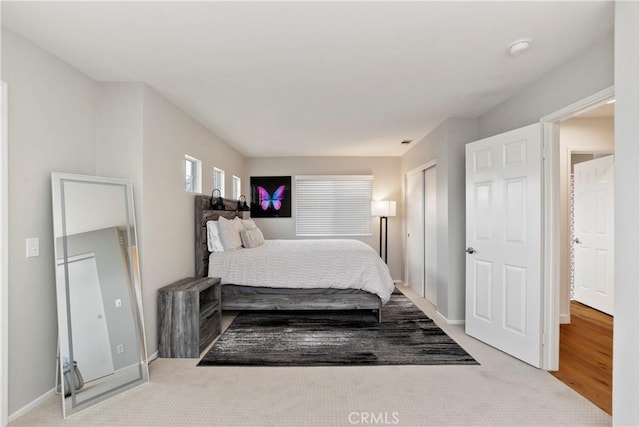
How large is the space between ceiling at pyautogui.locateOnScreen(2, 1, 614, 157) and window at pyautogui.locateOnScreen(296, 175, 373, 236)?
270 centimetres

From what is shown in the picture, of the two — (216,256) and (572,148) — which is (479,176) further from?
(216,256)

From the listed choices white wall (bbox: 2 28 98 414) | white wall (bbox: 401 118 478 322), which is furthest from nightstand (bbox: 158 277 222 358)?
white wall (bbox: 401 118 478 322)

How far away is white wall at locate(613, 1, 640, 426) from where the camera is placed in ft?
5.06

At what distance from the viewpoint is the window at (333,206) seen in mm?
5996

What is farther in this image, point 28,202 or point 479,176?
point 479,176

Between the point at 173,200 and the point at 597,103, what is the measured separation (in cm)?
361

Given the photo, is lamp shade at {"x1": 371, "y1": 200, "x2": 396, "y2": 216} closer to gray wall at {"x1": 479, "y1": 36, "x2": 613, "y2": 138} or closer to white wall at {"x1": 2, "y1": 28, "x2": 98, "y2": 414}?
gray wall at {"x1": 479, "y1": 36, "x2": 613, "y2": 138}

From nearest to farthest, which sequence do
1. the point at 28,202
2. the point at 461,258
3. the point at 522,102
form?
the point at 28,202 < the point at 522,102 < the point at 461,258

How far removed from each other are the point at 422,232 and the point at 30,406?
15.3ft

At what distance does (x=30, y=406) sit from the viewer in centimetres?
203

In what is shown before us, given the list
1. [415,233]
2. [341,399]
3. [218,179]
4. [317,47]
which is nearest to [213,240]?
[218,179]

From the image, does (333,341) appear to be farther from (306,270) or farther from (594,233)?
(594,233)

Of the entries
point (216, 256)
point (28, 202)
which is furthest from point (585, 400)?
point (28, 202)

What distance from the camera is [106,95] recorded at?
2.66m
